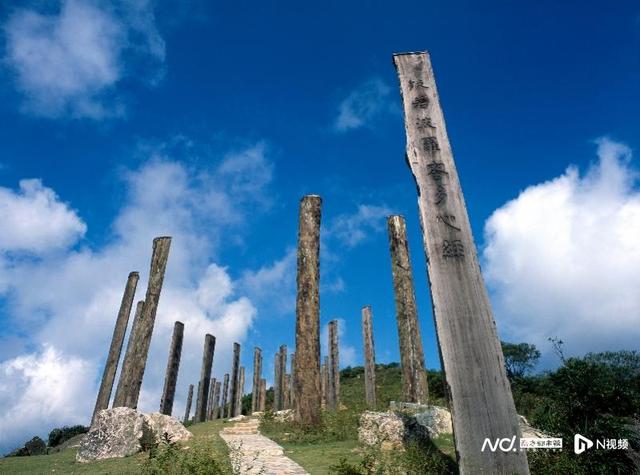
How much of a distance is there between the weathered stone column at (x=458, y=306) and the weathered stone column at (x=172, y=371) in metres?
10.7

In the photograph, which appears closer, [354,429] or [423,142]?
[423,142]

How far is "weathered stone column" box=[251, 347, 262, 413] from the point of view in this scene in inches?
1013

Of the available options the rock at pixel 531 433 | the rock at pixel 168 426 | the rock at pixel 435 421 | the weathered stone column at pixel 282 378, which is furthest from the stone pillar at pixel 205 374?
the rock at pixel 531 433

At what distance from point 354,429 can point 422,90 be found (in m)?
5.99

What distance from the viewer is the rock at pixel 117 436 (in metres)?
7.89

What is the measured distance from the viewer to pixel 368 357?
16234 mm

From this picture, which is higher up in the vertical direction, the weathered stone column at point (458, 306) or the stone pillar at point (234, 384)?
the stone pillar at point (234, 384)

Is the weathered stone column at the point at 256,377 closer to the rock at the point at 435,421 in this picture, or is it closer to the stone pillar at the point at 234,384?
the stone pillar at the point at 234,384

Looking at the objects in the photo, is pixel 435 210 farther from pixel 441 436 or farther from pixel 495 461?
pixel 441 436

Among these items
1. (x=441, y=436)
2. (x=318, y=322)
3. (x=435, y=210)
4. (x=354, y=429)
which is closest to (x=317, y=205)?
(x=318, y=322)

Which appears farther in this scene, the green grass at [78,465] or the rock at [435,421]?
Result: the rock at [435,421]

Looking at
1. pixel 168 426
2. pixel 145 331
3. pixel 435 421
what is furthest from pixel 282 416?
pixel 435 421

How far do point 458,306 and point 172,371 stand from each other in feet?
38.1

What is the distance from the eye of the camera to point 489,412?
3.84 metres
